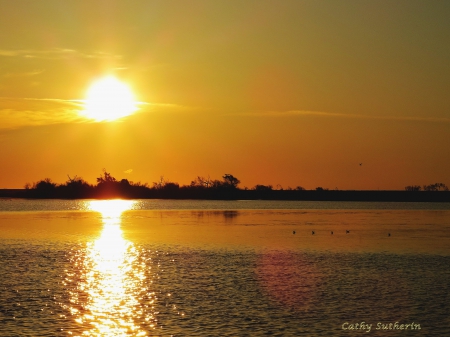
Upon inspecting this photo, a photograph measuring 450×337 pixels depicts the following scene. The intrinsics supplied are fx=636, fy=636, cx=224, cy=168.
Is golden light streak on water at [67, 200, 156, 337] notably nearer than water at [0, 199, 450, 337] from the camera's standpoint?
Yes

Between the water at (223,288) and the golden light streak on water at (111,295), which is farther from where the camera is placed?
the water at (223,288)

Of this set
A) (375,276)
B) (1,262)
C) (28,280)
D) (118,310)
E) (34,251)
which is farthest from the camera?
(34,251)

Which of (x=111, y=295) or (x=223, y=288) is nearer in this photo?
(x=111, y=295)

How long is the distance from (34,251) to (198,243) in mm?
15106

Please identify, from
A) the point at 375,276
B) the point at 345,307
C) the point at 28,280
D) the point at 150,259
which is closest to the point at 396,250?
the point at 375,276

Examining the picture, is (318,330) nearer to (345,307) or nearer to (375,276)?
(345,307)

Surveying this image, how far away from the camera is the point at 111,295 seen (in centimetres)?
3016

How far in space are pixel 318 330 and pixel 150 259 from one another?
2355 centimetres

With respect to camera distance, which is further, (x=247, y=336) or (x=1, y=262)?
(x=1, y=262)

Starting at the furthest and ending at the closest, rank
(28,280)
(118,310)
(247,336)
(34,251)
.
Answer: (34,251), (28,280), (118,310), (247,336)

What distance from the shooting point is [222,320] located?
81.7 feet

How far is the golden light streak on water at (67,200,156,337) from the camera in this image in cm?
2381

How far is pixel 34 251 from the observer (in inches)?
1983

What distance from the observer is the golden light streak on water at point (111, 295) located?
78.1 feet
